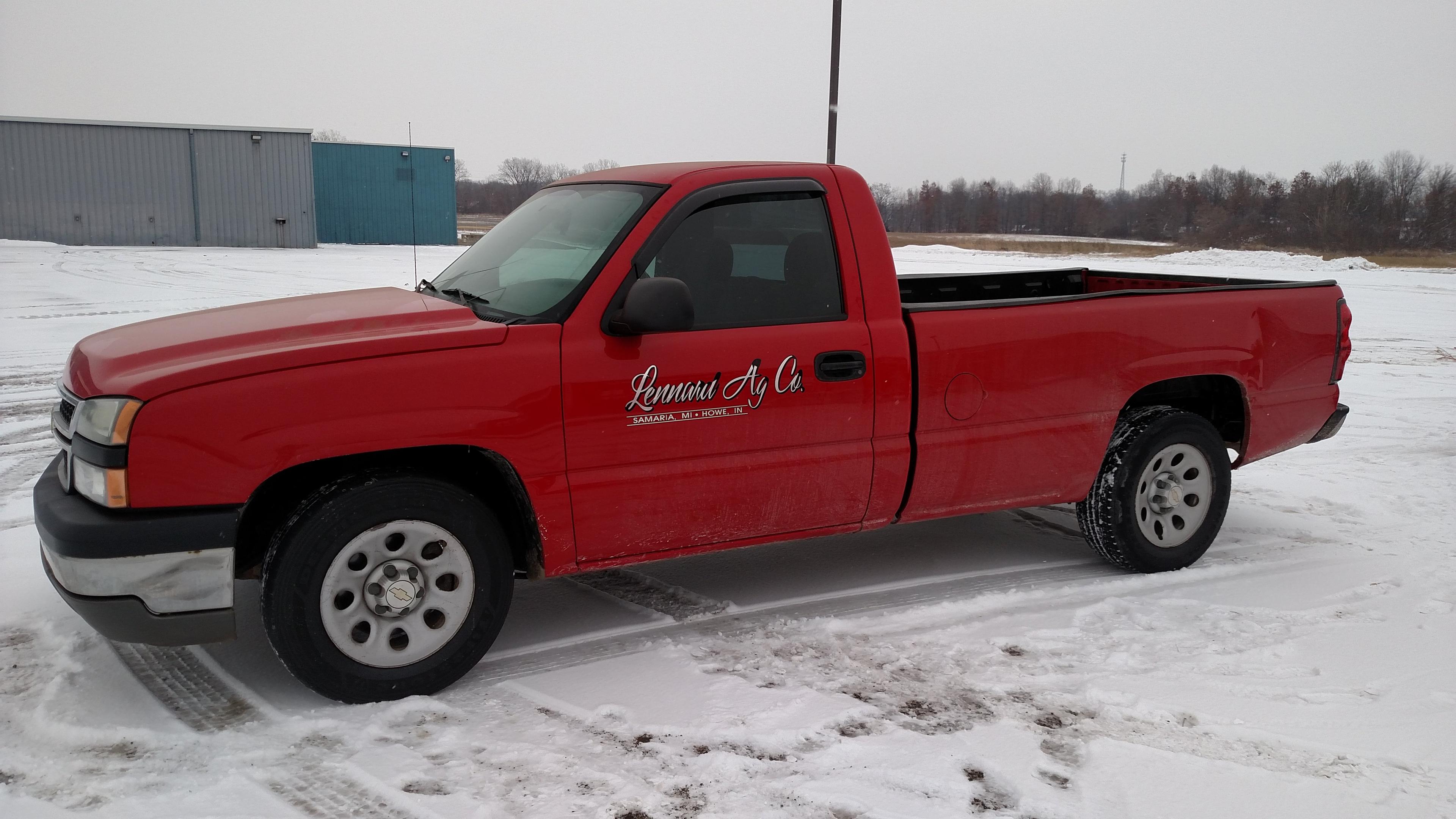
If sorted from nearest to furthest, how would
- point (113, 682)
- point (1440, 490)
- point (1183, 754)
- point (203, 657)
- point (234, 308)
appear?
1. point (1183, 754)
2. point (113, 682)
3. point (203, 657)
4. point (234, 308)
5. point (1440, 490)

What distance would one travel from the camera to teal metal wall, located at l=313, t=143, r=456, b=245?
1526 inches

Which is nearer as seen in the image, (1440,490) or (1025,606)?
(1025,606)

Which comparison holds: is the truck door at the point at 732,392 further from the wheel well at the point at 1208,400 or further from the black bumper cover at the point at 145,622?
the wheel well at the point at 1208,400

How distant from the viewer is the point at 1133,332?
480 centimetres

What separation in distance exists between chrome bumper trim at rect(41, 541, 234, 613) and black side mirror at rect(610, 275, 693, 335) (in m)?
1.51

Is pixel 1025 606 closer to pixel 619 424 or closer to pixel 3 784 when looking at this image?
pixel 619 424

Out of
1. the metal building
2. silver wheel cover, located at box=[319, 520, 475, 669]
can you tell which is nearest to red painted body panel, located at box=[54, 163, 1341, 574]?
silver wheel cover, located at box=[319, 520, 475, 669]

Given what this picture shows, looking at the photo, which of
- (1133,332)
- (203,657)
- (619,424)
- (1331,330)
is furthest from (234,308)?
(1331,330)

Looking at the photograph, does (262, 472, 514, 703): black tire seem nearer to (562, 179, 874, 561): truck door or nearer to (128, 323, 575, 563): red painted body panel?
(128, 323, 575, 563): red painted body panel

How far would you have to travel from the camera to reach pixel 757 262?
13.5 ft

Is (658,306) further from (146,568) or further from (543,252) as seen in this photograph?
(146,568)

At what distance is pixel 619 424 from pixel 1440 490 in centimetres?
571

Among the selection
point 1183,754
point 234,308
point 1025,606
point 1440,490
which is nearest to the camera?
point 1183,754

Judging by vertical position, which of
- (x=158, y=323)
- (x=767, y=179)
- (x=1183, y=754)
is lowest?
(x=1183, y=754)
